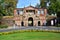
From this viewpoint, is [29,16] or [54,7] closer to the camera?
[29,16]

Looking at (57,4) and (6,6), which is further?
(6,6)

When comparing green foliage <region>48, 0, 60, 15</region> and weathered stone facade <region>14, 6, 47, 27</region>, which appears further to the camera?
green foliage <region>48, 0, 60, 15</region>

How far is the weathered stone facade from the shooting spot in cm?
7875

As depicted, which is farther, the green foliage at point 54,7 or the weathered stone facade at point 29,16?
the green foliage at point 54,7

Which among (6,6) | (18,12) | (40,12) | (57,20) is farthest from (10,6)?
(57,20)

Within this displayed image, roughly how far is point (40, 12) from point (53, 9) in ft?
32.6

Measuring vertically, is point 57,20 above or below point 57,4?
below

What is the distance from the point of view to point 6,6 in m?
94.8

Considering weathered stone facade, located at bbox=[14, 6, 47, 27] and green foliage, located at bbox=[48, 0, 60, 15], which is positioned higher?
green foliage, located at bbox=[48, 0, 60, 15]

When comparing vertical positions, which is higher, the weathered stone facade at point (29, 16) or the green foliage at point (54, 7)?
the green foliage at point (54, 7)

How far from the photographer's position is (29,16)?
7894 centimetres

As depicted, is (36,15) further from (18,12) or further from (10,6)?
(10,6)

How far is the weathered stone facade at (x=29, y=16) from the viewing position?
258 feet

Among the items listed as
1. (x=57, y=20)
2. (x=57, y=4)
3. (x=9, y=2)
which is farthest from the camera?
(x=9, y=2)
